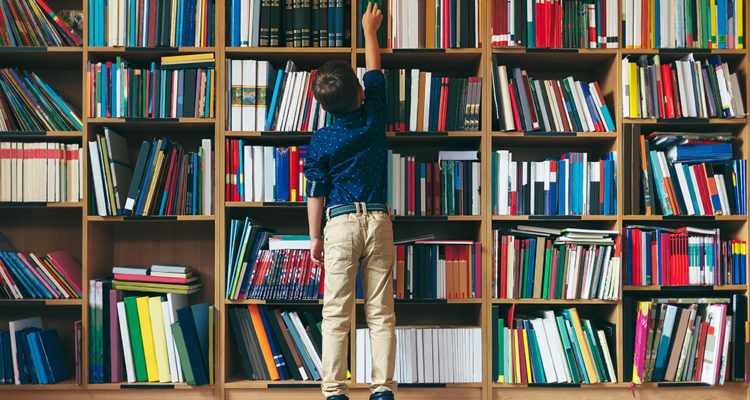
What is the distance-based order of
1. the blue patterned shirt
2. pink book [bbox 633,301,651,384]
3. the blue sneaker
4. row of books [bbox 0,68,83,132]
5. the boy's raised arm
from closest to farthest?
the blue sneaker
the blue patterned shirt
the boy's raised arm
pink book [bbox 633,301,651,384]
row of books [bbox 0,68,83,132]

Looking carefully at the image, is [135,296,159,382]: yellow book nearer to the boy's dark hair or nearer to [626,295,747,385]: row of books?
the boy's dark hair

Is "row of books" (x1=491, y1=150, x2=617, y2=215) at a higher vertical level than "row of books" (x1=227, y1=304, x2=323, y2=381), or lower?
higher

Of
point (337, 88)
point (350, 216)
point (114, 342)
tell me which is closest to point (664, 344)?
point (350, 216)

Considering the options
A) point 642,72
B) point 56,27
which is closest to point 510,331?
point 642,72

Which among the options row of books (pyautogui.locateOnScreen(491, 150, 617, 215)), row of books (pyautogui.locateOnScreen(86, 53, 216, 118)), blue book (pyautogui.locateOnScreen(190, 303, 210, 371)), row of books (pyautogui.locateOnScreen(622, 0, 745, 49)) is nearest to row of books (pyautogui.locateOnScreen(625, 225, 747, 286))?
row of books (pyautogui.locateOnScreen(491, 150, 617, 215))

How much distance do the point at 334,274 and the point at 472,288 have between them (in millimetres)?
730

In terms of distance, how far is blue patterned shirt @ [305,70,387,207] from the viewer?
2246 millimetres

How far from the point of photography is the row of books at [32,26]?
8.59ft

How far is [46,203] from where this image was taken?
2.59m

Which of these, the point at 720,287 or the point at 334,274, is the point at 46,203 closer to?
the point at 334,274

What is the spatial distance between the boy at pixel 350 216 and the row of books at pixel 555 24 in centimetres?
71

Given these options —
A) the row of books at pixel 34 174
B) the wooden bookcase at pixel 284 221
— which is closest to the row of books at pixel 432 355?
the wooden bookcase at pixel 284 221

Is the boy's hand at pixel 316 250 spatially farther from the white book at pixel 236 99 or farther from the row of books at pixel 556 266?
the row of books at pixel 556 266

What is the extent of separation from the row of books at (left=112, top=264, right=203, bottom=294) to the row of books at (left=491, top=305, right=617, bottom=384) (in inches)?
58.2
